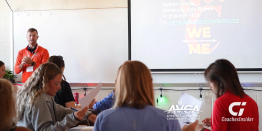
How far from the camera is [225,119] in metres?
1.74

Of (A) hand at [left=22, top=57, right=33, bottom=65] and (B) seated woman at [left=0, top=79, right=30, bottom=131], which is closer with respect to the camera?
(B) seated woman at [left=0, top=79, right=30, bottom=131]

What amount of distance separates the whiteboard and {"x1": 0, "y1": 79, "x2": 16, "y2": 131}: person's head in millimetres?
2746

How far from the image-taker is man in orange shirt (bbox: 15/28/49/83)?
3930 millimetres

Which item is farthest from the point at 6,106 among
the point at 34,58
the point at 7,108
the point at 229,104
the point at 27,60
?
the point at 34,58

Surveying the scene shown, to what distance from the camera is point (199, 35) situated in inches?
152

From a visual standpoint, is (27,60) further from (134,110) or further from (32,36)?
(134,110)

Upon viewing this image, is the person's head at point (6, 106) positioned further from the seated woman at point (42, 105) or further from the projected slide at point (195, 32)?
the projected slide at point (195, 32)

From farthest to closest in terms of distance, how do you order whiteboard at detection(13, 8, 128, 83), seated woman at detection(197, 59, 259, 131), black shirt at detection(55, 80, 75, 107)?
1. whiteboard at detection(13, 8, 128, 83)
2. black shirt at detection(55, 80, 75, 107)
3. seated woman at detection(197, 59, 259, 131)

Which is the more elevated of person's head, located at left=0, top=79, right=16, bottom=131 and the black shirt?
person's head, located at left=0, top=79, right=16, bottom=131

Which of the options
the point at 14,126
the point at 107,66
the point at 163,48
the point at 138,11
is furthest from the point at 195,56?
the point at 14,126

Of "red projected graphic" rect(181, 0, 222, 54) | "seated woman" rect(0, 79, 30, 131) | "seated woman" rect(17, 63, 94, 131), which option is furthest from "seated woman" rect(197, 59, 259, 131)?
"red projected graphic" rect(181, 0, 222, 54)

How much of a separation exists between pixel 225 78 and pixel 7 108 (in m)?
1.35

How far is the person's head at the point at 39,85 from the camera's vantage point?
176 cm

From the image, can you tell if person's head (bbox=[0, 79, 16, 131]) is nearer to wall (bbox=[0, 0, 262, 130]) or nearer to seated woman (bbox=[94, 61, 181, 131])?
seated woman (bbox=[94, 61, 181, 131])
